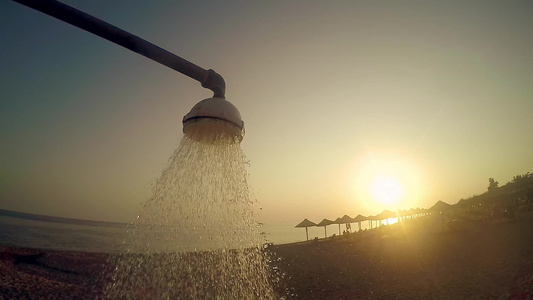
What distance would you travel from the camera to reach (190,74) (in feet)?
5.61

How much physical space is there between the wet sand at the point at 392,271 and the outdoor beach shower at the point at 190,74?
10.2 metres

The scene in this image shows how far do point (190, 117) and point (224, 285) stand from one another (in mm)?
10764

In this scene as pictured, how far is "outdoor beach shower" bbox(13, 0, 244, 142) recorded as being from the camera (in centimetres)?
128

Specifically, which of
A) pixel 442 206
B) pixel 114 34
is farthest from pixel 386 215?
pixel 114 34

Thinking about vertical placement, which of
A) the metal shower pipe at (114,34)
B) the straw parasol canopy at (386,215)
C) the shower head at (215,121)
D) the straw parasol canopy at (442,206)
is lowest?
the straw parasol canopy at (386,215)

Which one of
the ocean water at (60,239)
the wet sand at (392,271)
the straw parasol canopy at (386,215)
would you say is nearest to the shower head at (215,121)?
the ocean water at (60,239)

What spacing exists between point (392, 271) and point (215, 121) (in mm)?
14422

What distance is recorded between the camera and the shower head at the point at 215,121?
166cm

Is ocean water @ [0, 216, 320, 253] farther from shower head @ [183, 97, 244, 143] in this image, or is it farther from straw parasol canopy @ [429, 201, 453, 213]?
straw parasol canopy @ [429, 201, 453, 213]

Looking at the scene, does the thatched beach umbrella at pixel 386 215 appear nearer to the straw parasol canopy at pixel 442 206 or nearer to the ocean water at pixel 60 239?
the straw parasol canopy at pixel 442 206

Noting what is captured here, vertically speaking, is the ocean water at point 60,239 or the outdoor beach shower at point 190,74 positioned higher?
the outdoor beach shower at point 190,74

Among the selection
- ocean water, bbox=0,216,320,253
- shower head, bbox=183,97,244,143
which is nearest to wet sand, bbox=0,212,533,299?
ocean water, bbox=0,216,320,253

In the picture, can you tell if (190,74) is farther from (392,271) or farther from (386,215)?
(386,215)

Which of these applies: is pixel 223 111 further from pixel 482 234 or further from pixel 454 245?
pixel 482 234
